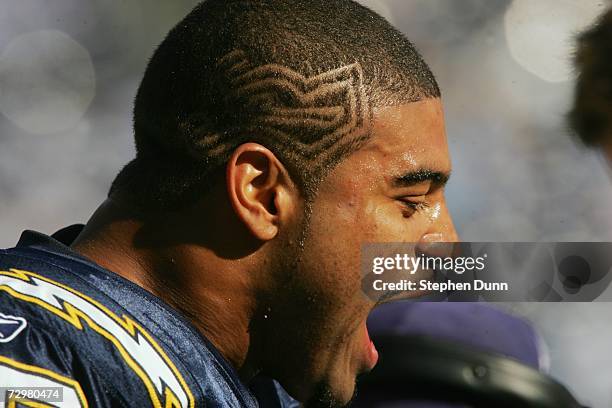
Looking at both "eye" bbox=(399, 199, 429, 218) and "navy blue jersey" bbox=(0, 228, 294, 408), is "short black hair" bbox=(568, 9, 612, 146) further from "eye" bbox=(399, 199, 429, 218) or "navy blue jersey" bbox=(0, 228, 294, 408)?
"navy blue jersey" bbox=(0, 228, 294, 408)

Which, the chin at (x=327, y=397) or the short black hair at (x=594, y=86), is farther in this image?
the short black hair at (x=594, y=86)

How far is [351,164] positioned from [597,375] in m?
1.43

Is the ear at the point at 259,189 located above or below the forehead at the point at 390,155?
below

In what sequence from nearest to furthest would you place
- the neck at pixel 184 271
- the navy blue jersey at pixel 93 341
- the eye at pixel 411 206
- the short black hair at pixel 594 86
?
1. the navy blue jersey at pixel 93 341
2. the neck at pixel 184 271
3. the eye at pixel 411 206
4. the short black hair at pixel 594 86

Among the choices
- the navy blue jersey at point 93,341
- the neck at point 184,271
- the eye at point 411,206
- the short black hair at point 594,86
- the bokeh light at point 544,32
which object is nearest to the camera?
the navy blue jersey at point 93,341

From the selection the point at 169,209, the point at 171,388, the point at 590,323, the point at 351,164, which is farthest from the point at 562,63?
the point at 171,388

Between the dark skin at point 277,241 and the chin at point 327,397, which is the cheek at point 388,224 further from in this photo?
the chin at point 327,397

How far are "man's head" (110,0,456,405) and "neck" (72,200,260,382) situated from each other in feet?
0.03

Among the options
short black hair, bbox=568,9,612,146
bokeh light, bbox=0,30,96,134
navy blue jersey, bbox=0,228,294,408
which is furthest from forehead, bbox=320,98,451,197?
bokeh light, bbox=0,30,96,134

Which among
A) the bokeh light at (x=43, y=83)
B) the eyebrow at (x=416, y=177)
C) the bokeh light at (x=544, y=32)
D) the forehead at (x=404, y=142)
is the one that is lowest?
the eyebrow at (x=416, y=177)

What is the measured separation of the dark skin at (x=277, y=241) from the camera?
2.02 metres

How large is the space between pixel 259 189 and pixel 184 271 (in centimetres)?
24

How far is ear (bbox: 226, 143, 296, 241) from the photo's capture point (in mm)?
2014

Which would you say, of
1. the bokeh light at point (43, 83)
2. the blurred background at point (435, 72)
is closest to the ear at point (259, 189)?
the blurred background at point (435, 72)
